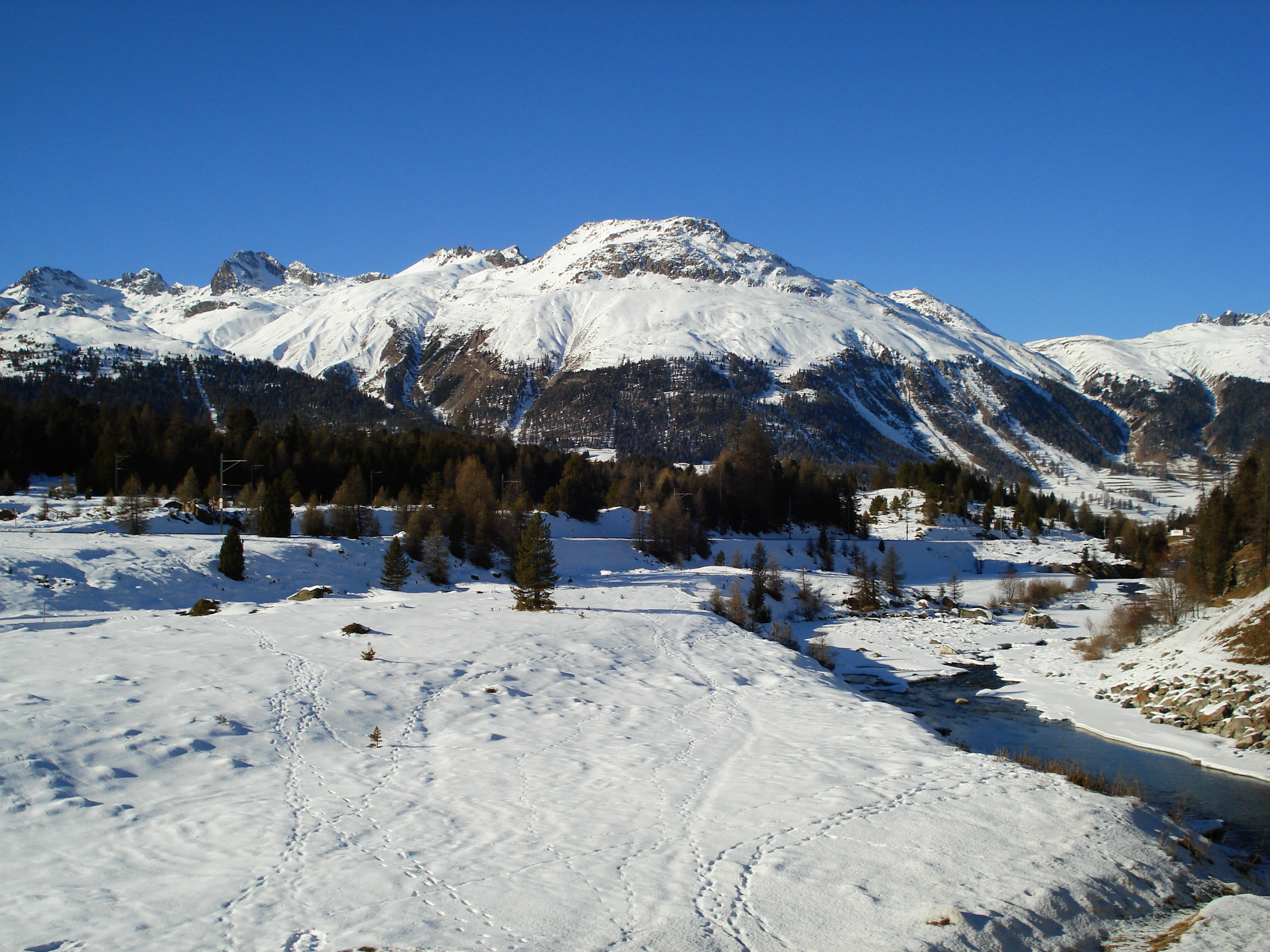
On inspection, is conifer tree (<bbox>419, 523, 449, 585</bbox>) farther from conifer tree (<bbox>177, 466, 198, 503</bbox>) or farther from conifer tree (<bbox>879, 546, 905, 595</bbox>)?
conifer tree (<bbox>879, 546, 905, 595</bbox>)

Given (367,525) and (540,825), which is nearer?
(540,825)

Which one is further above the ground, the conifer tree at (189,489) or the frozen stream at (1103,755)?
the conifer tree at (189,489)

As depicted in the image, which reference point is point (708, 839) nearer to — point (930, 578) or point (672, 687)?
point (672, 687)

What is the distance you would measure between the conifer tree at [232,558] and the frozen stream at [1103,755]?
43074 mm

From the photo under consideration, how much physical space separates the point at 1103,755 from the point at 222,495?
86320 mm

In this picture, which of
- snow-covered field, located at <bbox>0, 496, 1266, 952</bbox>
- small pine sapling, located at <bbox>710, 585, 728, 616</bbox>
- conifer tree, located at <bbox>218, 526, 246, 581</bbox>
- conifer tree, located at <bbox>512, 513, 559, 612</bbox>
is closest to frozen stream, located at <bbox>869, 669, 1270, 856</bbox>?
snow-covered field, located at <bbox>0, 496, 1266, 952</bbox>

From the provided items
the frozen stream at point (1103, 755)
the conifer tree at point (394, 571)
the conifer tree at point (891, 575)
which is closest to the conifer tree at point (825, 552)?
the conifer tree at point (891, 575)

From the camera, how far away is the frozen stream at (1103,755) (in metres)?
20.5

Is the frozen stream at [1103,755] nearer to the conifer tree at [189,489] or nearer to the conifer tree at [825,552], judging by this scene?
the conifer tree at [825,552]

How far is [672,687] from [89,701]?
18.2 m

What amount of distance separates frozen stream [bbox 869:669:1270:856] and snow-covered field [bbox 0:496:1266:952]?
2717 mm

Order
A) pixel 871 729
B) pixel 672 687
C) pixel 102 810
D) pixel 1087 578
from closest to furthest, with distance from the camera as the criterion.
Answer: pixel 102 810
pixel 871 729
pixel 672 687
pixel 1087 578

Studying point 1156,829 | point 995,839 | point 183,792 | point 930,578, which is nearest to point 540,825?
point 183,792

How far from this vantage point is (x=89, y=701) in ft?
56.4
